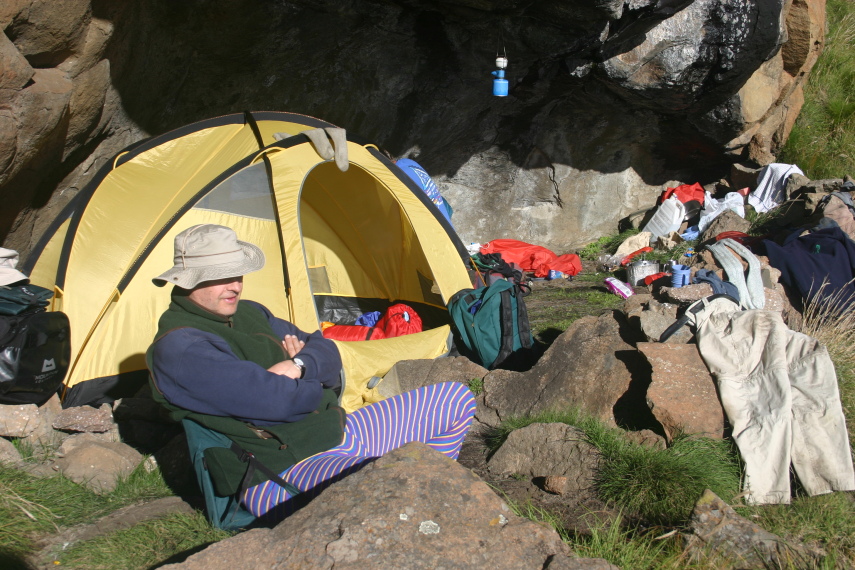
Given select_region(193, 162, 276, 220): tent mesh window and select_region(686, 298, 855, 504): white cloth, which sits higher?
select_region(193, 162, 276, 220): tent mesh window

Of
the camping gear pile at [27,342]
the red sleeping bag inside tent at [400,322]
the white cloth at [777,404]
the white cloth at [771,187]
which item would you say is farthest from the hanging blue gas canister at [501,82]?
the camping gear pile at [27,342]

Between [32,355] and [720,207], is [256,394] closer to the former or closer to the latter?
[32,355]

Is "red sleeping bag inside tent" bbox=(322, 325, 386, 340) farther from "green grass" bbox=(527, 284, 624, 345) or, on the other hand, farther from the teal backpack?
"green grass" bbox=(527, 284, 624, 345)

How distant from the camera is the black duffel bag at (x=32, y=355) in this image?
11.5ft

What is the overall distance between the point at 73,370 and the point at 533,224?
6.07 m

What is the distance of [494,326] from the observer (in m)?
4.80

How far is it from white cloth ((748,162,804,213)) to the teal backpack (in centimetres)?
446

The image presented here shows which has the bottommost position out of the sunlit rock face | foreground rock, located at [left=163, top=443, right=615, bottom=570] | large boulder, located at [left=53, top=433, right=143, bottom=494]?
large boulder, located at [left=53, top=433, right=143, bottom=494]

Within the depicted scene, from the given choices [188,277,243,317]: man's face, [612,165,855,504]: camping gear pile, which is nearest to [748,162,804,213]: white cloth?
[612,165,855,504]: camping gear pile

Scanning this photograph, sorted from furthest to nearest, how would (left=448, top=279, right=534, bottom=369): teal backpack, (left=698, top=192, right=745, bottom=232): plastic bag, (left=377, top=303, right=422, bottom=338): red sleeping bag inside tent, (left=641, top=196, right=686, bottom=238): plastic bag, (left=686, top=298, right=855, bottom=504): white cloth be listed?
1. (left=641, top=196, right=686, bottom=238): plastic bag
2. (left=698, top=192, right=745, bottom=232): plastic bag
3. (left=377, top=303, right=422, bottom=338): red sleeping bag inside tent
4. (left=448, top=279, right=534, bottom=369): teal backpack
5. (left=686, top=298, right=855, bottom=504): white cloth

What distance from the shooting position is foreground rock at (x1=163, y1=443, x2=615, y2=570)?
1.81 meters

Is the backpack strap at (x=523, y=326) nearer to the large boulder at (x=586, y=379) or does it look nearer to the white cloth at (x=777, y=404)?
the large boulder at (x=586, y=379)

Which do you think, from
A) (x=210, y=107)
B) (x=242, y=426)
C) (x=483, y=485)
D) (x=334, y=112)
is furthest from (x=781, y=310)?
(x=210, y=107)

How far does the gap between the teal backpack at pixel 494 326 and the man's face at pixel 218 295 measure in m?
2.48
